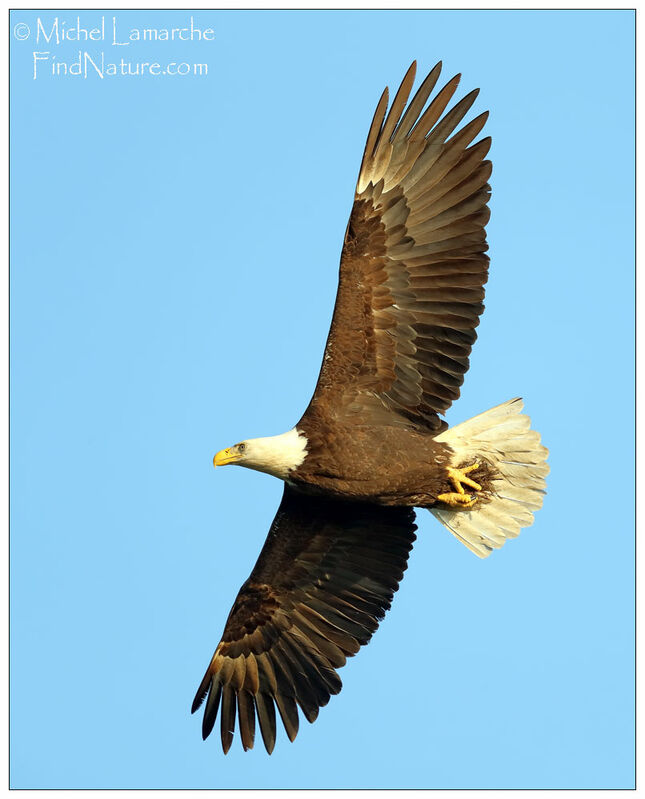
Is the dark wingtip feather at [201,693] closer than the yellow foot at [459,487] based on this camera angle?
No

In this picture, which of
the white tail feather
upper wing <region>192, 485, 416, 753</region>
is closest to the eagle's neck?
upper wing <region>192, 485, 416, 753</region>

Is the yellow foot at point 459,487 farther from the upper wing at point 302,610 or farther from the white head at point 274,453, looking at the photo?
the white head at point 274,453

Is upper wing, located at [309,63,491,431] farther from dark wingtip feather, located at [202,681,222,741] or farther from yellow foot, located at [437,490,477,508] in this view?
dark wingtip feather, located at [202,681,222,741]

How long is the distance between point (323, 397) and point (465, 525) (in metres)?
1.60

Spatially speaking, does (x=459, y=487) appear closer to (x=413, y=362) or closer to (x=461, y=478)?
(x=461, y=478)

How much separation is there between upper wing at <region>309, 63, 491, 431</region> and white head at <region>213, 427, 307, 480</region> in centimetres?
Answer: 33

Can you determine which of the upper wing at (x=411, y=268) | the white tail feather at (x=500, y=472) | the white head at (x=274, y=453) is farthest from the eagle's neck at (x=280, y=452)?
the white tail feather at (x=500, y=472)

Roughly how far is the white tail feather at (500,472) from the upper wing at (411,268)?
271mm

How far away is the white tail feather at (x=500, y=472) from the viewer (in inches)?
460

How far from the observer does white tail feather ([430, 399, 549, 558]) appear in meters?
11.7

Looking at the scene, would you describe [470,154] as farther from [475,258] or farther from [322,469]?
[322,469]

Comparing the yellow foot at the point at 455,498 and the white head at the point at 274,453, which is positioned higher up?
the white head at the point at 274,453

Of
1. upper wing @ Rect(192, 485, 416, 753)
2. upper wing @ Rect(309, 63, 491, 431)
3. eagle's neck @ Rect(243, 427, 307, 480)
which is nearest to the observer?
eagle's neck @ Rect(243, 427, 307, 480)

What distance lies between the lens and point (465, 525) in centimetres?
1209
